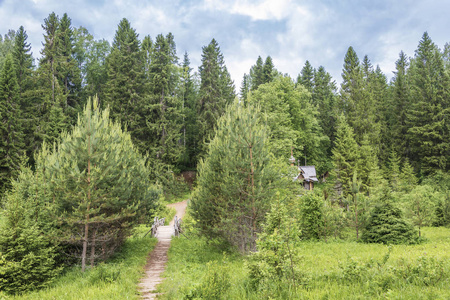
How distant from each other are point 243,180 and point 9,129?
32635 mm

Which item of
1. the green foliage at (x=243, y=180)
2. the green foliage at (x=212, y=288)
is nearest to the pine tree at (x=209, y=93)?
the green foliage at (x=243, y=180)

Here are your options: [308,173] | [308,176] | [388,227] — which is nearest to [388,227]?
[388,227]

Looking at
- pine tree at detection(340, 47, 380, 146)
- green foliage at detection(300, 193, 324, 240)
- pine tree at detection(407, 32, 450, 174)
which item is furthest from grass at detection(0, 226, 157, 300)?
pine tree at detection(407, 32, 450, 174)

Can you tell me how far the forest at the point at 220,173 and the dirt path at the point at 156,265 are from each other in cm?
77

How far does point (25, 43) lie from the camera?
4059 cm

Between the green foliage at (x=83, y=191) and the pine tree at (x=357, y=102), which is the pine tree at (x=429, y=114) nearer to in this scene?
the pine tree at (x=357, y=102)

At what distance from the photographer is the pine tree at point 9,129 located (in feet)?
95.7

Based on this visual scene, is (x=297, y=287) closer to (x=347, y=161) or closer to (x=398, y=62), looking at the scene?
(x=347, y=161)

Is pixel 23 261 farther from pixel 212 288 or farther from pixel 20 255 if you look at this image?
pixel 212 288

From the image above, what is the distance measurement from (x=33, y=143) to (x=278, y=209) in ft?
127

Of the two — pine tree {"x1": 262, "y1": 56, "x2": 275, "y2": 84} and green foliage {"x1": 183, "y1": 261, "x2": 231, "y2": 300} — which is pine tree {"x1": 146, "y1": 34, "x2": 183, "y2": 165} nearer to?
pine tree {"x1": 262, "y1": 56, "x2": 275, "y2": 84}

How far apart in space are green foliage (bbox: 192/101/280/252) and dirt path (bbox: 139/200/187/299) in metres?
3.14

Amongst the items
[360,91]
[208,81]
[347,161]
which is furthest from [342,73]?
[208,81]

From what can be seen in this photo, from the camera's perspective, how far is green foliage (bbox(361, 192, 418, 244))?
14462 millimetres
